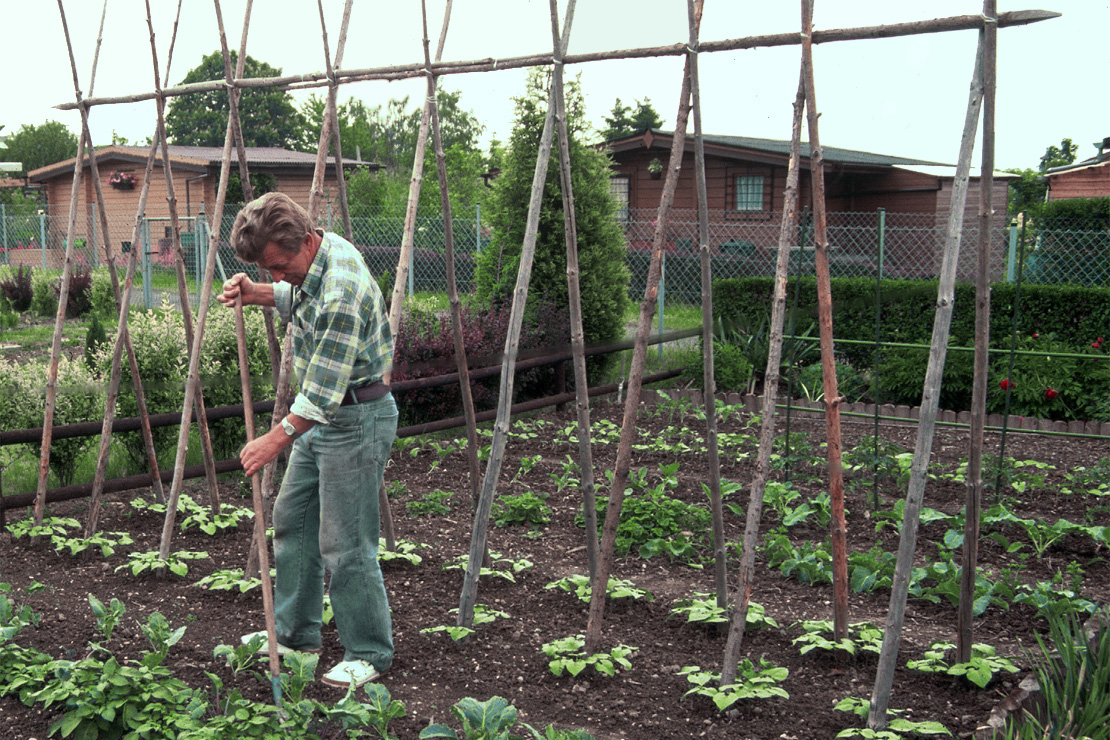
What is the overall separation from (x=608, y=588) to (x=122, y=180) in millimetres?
24995

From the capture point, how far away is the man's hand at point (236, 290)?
9.92 ft

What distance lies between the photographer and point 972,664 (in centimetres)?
299

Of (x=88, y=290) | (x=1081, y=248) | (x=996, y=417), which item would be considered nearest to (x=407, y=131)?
(x=88, y=290)

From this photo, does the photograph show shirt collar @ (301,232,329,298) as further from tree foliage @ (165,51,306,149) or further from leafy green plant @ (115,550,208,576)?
tree foliage @ (165,51,306,149)

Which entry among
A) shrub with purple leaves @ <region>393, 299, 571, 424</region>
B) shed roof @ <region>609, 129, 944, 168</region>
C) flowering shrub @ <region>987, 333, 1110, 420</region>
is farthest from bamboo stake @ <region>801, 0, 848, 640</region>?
shed roof @ <region>609, 129, 944, 168</region>

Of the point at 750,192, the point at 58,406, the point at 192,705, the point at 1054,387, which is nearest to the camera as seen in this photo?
the point at 192,705

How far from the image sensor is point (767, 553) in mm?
4383

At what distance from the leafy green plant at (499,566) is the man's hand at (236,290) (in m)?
1.51

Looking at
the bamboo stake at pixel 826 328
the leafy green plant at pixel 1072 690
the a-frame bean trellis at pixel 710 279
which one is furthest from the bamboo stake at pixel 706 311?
the leafy green plant at pixel 1072 690

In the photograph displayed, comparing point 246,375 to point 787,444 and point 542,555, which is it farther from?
point 787,444

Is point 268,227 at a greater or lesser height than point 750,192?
lesser

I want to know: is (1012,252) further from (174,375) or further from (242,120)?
(242,120)

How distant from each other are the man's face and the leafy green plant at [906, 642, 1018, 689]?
2.30 metres

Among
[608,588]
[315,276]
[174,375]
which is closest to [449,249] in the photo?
[315,276]
